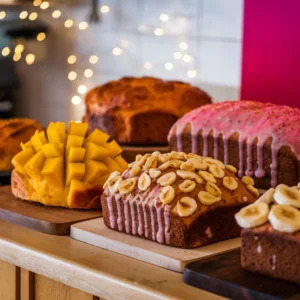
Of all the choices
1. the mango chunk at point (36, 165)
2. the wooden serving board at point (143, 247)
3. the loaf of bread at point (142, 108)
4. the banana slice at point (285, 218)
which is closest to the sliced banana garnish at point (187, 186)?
the wooden serving board at point (143, 247)

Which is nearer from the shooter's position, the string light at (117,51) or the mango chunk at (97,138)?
the mango chunk at (97,138)

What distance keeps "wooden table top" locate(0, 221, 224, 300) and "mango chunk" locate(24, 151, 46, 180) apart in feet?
0.56

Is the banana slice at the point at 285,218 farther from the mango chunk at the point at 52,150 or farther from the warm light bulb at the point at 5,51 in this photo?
the warm light bulb at the point at 5,51

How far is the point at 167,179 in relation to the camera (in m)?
1.39

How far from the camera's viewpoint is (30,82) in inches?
202

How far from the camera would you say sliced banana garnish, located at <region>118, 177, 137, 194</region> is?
1.44 m

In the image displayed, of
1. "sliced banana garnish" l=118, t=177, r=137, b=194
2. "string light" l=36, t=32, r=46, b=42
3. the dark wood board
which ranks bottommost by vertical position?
the dark wood board

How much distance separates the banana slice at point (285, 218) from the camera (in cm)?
114

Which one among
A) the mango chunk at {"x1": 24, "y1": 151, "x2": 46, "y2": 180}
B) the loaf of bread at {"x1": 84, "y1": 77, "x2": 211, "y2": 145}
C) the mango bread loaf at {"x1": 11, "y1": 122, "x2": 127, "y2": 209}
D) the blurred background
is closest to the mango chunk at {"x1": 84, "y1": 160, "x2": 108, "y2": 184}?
the mango bread loaf at {"x1": 11, "y1": 122, "x2": 127, "y2": 209}

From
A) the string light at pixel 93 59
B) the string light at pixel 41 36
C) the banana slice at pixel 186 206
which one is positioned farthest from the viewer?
the string light at pixel 41 36

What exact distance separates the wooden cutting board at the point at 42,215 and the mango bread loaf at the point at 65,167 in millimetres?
20

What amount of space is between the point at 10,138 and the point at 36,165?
1.44 ft

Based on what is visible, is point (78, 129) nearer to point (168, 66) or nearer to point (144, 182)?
point (144, 182)

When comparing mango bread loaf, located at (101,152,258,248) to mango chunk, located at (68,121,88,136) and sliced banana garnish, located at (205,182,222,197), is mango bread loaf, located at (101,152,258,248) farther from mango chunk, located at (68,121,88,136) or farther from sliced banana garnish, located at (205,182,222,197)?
mango chunk, located at (68,121,88,136)
